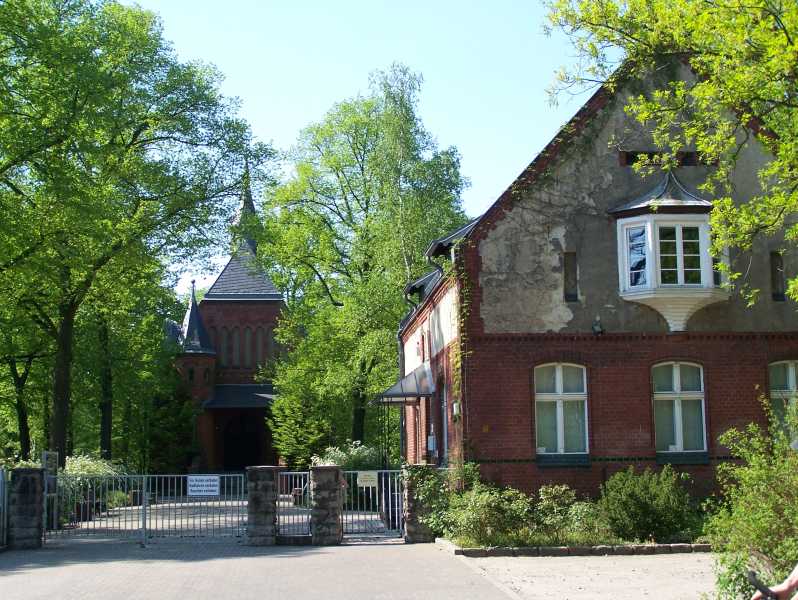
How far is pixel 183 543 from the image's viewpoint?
2000 centimetres

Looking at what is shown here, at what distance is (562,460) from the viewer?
790 inches

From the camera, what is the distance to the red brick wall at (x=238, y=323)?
64.9m

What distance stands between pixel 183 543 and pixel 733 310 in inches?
484

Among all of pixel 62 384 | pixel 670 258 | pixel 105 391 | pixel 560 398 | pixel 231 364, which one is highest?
pixel 231 364

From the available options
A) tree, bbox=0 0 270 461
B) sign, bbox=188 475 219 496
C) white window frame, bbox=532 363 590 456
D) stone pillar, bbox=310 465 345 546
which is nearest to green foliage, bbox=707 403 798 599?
white window frame, bbox=532 363 590 456

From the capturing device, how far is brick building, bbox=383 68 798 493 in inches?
789

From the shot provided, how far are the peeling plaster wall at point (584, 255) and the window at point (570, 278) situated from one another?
0.36 feet

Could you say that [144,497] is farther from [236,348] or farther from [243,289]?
[243,289]

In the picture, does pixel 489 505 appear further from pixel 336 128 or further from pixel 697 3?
pixel 336 128

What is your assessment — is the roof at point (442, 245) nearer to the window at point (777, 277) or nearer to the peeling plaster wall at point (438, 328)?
the peeling plaster wall at point (438, 328)

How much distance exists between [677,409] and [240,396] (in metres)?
46.1

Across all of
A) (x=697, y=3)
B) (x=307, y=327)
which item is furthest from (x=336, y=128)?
(x=697, y=3)

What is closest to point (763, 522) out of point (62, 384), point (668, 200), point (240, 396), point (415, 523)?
point (415, 523)

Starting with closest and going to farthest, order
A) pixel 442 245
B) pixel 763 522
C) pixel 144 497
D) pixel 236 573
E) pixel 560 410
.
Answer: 1. pixel 763 522
2. pixel 236 573
3. pixel 144 497
4. pixel 560 410
5. pixel 442 245
